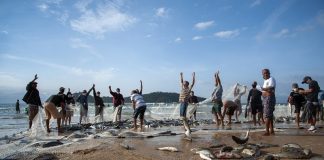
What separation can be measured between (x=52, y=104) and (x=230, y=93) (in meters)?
9.87

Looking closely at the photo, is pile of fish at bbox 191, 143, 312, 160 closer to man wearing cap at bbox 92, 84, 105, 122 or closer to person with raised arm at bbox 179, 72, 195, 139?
person with raised arm at bbox 179, 72, 195, 139

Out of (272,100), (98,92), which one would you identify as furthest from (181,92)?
(98,92)

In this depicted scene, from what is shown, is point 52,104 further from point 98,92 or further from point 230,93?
point 230,93

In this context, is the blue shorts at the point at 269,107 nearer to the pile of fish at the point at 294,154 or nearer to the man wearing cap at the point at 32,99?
the pile of fish at the point at 294,154

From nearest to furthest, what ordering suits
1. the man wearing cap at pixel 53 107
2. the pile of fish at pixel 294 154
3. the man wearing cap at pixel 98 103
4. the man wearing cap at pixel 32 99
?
the pile of fish at pixel 294 154, the man wearing cap at pixel 32 99, the man wearing cap at pixel 53 107, the man wearing cap at pixel 98 103

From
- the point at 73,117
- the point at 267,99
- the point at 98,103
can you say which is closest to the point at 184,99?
the point at 267,99

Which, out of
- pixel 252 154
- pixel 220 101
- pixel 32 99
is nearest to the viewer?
pixel 252 154

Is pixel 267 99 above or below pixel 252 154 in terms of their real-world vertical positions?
above

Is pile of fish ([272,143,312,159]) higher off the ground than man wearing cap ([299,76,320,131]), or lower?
lower

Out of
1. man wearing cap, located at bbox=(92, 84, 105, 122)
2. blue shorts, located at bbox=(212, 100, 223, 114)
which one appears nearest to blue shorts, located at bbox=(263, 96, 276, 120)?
blue shorts, located at bbox=(212, 100, 223, 114)

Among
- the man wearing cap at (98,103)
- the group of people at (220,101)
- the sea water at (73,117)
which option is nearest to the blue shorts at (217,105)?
the group of people at (220,101)

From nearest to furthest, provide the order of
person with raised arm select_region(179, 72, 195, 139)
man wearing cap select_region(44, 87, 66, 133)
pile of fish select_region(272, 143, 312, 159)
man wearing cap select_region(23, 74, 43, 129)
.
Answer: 1. pile of fish select_region(272, 143, 312, 159)
2. person with raised arm select_region(179, 72, 195, 139)
3. man wearing cap select_region(23, 74, 43, 129)
4. man wearing cap select_region(44, 87, 66, 133)

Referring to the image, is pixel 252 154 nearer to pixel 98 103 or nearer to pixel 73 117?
pixel 98 103

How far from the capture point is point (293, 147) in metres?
6.89
